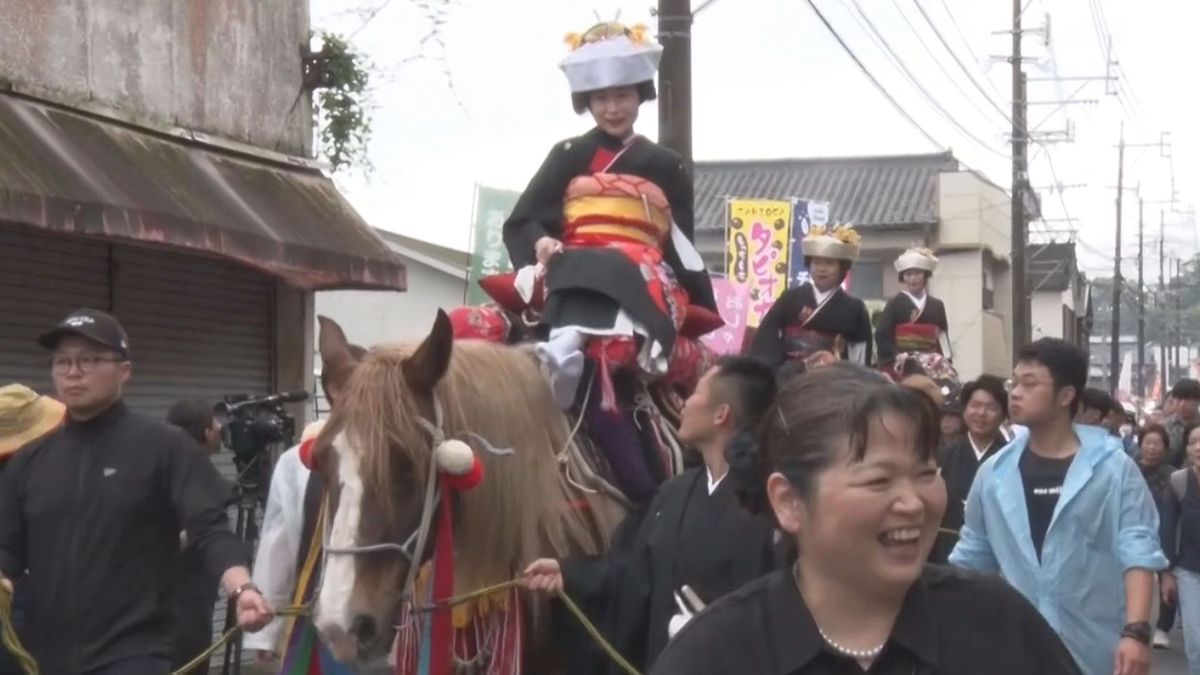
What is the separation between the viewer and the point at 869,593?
2859 mm

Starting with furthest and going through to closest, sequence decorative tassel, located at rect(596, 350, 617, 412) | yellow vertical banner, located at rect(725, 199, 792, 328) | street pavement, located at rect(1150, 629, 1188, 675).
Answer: yellow vertical banner, located at rect(725, 199, 792, 328) → street pavement, located at rect(1150, 629, 1188, 675) → decorative tassel, located at rect(596, 350, 617, 412)

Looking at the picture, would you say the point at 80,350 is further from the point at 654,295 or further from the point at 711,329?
the point at 711,329

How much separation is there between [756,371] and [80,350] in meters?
2.27

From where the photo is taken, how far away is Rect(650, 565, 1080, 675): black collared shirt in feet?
9.28

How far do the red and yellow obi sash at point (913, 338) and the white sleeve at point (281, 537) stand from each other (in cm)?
422

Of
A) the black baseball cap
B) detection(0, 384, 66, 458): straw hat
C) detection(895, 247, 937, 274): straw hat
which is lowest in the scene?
detection(0, 384, 66, 458): straw hat

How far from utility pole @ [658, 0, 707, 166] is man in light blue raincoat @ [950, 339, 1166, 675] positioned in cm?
521

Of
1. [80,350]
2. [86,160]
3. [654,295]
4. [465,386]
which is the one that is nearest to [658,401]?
[654,295]

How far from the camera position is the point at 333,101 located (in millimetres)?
15266

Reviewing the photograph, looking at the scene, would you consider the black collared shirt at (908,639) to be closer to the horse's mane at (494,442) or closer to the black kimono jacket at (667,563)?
the black kimono jacket at (667,563)

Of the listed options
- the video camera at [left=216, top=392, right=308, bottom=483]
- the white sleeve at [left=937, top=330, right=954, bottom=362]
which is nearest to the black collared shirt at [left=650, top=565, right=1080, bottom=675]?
the video camera at [left=216, top=392, right=308, bottom=483]

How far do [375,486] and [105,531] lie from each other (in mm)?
1120

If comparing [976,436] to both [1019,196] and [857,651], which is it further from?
[1019,196]

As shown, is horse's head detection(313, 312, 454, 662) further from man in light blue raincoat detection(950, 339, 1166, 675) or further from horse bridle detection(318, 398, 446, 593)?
man in light blue raincoat detection(950, 339, 1166, 675)
